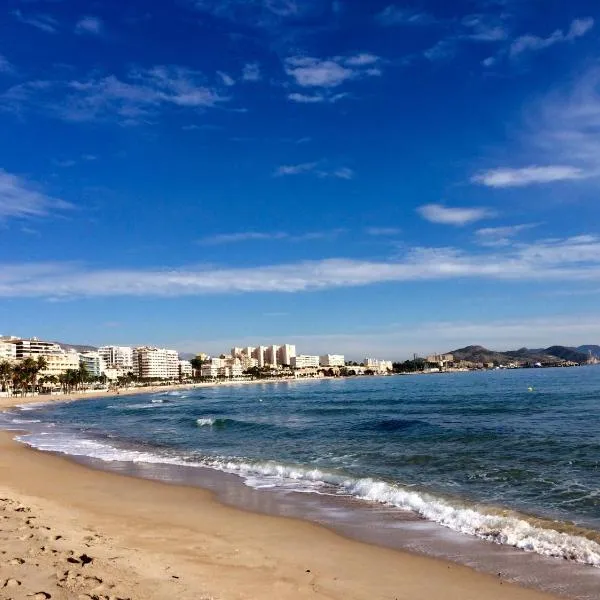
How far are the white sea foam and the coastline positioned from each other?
169 cm

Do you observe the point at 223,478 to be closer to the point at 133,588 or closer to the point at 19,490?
the point at 19,490

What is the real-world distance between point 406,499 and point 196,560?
5.57 metres

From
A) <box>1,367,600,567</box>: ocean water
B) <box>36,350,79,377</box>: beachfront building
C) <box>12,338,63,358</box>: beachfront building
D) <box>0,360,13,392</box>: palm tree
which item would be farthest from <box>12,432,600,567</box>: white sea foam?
<box>12,338,63,358</box>: beachfront building

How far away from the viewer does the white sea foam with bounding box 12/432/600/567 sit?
27.0 feet

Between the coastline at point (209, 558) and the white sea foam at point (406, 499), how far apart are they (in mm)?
1685

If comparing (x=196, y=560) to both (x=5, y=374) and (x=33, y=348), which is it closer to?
(x=5, y=374)

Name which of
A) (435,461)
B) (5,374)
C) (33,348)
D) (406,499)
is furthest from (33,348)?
(406,499)

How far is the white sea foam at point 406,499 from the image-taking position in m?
8.24

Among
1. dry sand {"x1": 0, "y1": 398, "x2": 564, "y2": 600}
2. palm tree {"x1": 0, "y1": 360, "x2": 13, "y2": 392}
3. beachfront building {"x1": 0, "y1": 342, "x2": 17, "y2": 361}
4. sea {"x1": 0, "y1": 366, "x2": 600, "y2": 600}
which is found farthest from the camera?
beachfront building {"x1": 0, "y1": 342, "x2": 17, "y2": 361}

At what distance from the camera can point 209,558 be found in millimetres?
7711

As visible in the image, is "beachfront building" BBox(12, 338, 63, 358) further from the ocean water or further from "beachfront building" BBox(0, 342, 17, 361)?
the ocean water

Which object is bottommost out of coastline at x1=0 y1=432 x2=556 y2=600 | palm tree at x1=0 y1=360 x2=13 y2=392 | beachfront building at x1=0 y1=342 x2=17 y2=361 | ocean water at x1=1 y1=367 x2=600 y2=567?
ocean water at x1=1 y1=367 x2=600 y2=567

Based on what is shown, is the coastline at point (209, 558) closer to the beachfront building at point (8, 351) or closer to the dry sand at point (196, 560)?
the dry sand at point (196, 560)

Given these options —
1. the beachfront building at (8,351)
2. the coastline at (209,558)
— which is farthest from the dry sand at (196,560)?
the beachfront building at (8,351)
